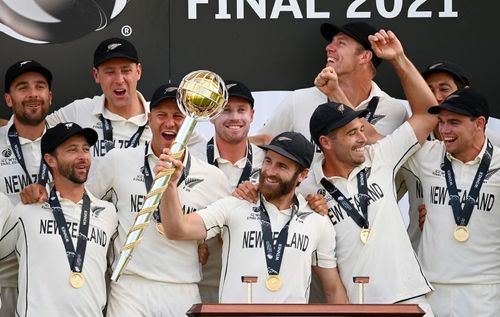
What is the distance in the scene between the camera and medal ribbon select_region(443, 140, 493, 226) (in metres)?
7.32

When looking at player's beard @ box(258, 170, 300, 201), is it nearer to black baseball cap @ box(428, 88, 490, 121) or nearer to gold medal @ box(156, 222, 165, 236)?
gold medal @ box(156, 222, 165, 236)

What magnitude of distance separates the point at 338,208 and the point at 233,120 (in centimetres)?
75

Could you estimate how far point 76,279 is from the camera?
697 cm

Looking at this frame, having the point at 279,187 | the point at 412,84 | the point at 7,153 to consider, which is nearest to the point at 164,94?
the point at 279,187

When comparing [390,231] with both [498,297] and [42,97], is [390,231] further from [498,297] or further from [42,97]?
[42,97]

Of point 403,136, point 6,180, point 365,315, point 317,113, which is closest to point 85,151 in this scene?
point 6,180

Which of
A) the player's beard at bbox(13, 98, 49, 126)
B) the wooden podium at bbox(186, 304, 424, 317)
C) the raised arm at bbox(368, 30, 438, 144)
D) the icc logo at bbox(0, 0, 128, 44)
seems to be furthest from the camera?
the icc logo at bbox(0, 0, 128, 44)

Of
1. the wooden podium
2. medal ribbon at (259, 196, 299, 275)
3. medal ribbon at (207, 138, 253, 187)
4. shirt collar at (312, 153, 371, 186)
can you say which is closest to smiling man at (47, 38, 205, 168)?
medal ribbon at (207, 138, 253, 187)

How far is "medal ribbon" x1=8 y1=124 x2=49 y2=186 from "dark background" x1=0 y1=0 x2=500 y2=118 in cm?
70

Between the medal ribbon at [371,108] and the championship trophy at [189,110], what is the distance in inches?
85.7

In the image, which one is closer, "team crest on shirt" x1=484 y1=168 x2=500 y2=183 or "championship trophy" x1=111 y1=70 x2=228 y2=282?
"championship trophy" x1=111 y1=70 x2=228 y2=282

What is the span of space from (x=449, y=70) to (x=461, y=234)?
3.33 ft

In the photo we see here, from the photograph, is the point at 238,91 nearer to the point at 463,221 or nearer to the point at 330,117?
the point at 330,117

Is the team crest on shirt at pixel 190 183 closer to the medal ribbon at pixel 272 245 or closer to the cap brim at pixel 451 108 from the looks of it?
the medal ribbon at pixel 272 245
